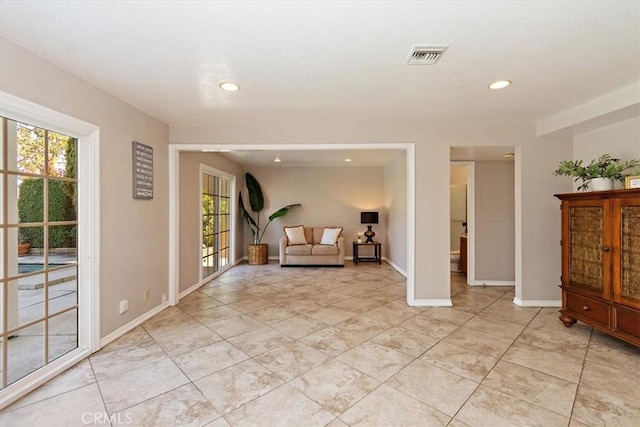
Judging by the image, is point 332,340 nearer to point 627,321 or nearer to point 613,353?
point 613,353

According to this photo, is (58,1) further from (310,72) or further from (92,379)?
(92,379)

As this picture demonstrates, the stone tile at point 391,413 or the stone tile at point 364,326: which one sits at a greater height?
the stone tile at point 364,326

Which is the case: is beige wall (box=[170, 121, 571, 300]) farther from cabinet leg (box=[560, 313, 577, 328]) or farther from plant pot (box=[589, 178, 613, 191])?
plant pot (box=[589, 178, 613, 191])

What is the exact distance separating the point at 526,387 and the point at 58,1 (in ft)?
12.3

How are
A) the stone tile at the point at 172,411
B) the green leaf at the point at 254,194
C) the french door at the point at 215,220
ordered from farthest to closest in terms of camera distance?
the green leaf at the point at 254,194 < the french door at the point at 215,220 < the stone tile at the point at 172,411

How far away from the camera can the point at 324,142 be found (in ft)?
11.9

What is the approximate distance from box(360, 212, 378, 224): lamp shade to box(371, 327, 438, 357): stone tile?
4.01 metres

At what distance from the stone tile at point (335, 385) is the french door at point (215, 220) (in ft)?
10.5

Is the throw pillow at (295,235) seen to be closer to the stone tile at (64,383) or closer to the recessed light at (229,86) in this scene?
the recessed light at (229,86)

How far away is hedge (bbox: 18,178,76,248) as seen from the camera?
6.78 ft

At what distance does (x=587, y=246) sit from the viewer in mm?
2812

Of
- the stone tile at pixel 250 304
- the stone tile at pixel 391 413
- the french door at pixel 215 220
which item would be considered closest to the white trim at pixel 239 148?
the stone tile at pixel 250 304

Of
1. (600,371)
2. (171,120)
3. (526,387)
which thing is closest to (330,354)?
(526,387)

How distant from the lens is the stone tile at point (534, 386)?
1.81 meters
